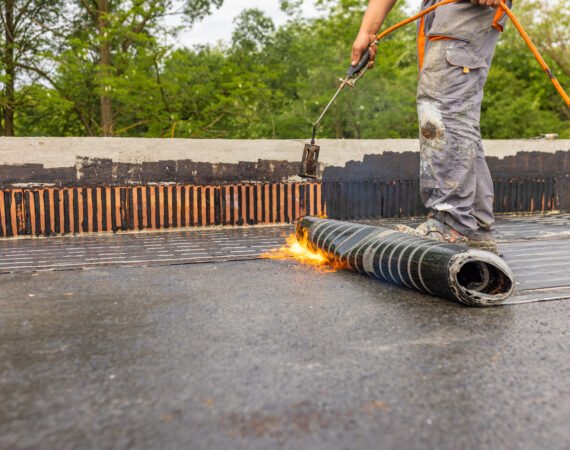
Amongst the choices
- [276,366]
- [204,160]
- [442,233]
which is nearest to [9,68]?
[204,160]

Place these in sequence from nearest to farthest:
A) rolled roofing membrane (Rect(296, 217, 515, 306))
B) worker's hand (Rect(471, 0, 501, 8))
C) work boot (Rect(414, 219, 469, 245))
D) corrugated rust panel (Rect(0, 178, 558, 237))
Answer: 1. rolled roofing membrane (Rect(296, 217, 515, 306))
2. worker's hand (Rect(471, 0, 501, 8))
3. work boot (Rect(414, 219, 469, 245))
4. corrugated rust panel (Rect(0, 178, 558, 237))

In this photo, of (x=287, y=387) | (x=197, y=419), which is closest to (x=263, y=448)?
(x=197, y=419)

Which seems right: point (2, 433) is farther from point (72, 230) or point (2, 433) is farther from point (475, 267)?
point (72, 230)

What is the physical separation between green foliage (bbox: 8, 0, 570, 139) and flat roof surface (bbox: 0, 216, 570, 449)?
13.6m

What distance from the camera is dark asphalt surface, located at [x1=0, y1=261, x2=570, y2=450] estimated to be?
1.17 metres

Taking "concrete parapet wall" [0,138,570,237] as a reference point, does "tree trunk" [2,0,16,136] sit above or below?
above

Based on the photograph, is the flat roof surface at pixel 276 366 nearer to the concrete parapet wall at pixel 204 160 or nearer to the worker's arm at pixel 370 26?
the worker's arm at pixel 370 26

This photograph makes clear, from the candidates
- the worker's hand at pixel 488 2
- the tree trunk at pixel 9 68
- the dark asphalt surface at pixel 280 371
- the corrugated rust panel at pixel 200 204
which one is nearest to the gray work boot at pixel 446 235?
the dark asphalt surface at pixel 280 371

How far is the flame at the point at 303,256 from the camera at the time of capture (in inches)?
130

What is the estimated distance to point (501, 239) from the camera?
15.0ft

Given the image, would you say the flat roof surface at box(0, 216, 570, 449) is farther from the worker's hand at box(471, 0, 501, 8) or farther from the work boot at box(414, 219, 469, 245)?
the worker's hand at box(471, 0, 501, 8)

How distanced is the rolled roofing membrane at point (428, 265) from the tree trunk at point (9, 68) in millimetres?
15496

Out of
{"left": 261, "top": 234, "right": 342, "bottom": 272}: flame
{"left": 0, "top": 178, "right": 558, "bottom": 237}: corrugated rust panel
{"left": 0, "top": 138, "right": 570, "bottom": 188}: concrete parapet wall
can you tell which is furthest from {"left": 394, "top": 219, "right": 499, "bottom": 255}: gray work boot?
{"left": 0, "top": 138, "right": 570, "bottom": 188}: concrete parapet wall

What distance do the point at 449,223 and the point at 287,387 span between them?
2251mm
